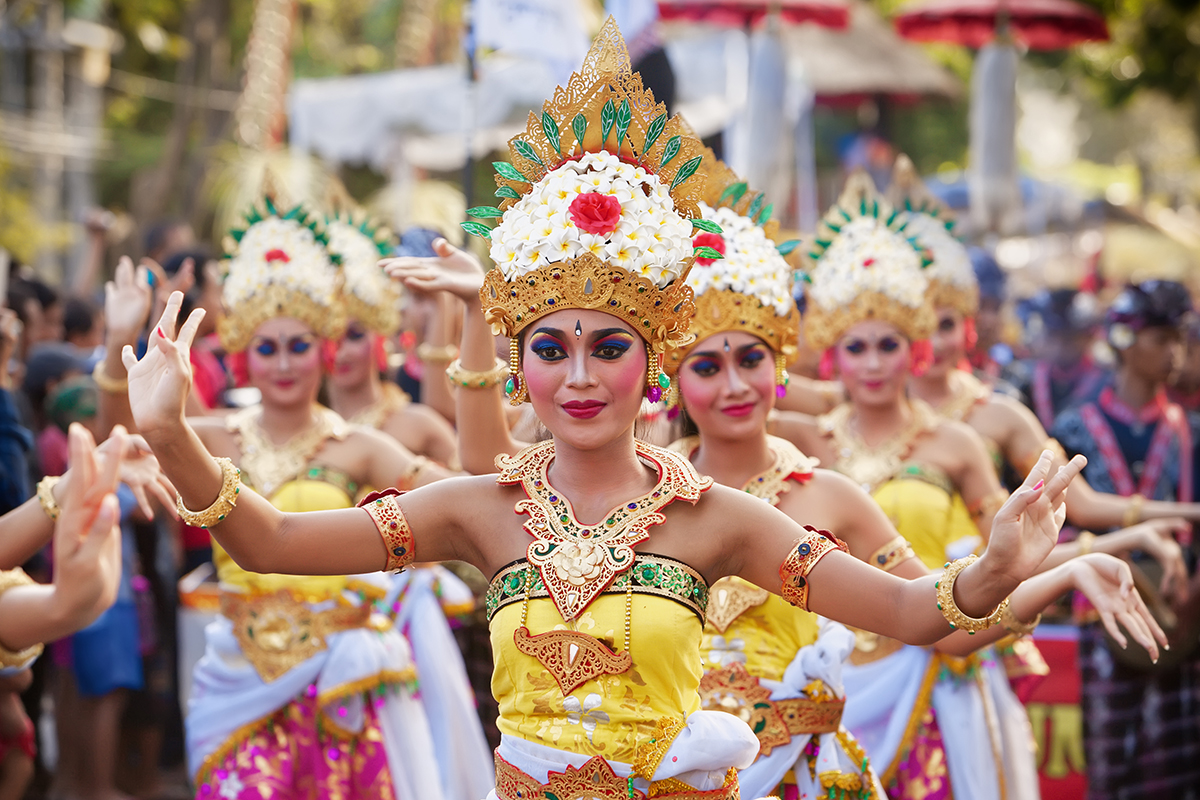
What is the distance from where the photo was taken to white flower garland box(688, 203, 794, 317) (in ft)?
13.2

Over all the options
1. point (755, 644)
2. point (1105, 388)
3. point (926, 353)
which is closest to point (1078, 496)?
point (926, 353)

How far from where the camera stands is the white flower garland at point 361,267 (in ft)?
19.6

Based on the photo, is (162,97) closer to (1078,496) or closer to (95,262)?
(95,262)

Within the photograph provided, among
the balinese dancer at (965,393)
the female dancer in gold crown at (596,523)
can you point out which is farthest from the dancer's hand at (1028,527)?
the balinese dancer at (965,393)

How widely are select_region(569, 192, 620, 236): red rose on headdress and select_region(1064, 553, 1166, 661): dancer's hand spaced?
4.37 feet

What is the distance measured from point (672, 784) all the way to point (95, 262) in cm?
718

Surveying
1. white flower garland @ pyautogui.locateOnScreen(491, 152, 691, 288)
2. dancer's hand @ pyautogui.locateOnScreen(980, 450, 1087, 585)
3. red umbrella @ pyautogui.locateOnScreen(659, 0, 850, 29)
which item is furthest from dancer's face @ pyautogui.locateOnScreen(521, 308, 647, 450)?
red umbrella @ pyautogui.locateOnScreen(659, 0, 850, 29)

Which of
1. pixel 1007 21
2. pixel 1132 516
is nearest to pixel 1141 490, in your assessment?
pixel 1132 516

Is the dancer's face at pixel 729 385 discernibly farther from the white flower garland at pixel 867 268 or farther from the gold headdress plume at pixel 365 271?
the gold headdress plume at pixel 365 271

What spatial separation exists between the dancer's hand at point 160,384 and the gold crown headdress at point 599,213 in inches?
27.4

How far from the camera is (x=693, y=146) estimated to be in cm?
310

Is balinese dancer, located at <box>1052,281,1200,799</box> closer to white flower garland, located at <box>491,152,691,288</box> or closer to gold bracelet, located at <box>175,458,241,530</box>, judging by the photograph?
white flower garland, located at <box>491,152,691,288</box>

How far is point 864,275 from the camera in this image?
5.15 m

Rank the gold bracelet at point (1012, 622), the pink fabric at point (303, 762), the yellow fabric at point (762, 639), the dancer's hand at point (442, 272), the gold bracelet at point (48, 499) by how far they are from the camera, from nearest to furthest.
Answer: the gold bracelet at point (1012, 622)
the dancer's hand at point (442, 272)
the gold bracelet at point (48, 499)
the yellow fabric at point (762, 639)
the pink fabric at point (303, 762)
